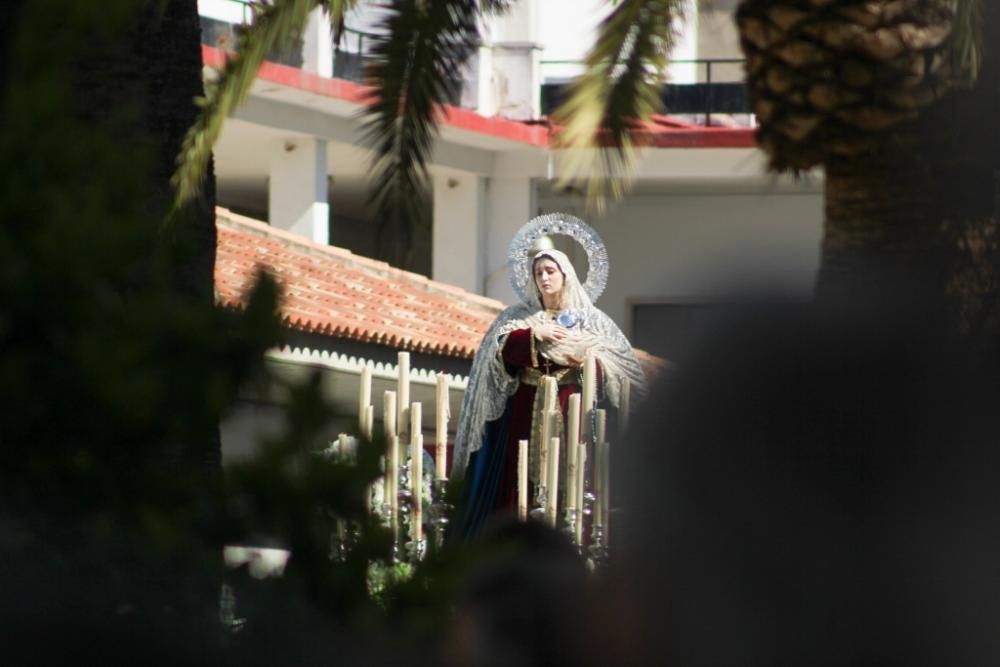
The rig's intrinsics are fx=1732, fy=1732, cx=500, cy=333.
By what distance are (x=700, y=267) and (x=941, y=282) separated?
0.22 meters

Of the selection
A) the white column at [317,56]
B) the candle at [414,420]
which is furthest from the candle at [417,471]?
the white column at [317,56]

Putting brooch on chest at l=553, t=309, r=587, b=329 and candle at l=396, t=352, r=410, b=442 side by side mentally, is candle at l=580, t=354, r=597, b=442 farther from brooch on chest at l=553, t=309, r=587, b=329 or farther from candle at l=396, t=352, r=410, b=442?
candle at l=396, t=352, r=410, b=442

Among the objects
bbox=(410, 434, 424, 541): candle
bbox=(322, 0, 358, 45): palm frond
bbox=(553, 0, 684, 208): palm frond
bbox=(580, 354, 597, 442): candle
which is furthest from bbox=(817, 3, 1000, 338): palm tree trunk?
bbox=(580, 354, 597, 442): candle

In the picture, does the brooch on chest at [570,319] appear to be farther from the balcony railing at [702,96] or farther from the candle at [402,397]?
the balcony railing at [702,96]

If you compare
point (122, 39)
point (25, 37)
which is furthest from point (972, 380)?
point (122, 39)

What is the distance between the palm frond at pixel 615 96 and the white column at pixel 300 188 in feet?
29.3

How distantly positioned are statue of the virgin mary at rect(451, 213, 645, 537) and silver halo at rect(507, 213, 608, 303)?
0.05 feet

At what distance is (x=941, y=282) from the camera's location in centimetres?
110

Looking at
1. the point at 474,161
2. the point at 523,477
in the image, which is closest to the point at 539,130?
the point at 474,161

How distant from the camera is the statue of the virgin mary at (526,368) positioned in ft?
22.9

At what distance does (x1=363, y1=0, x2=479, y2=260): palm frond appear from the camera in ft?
10.8

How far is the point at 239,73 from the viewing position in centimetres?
336

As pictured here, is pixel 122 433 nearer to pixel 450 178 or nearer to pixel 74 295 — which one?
pixel 74 295

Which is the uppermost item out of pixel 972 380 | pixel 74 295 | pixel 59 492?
pixel 972 380
